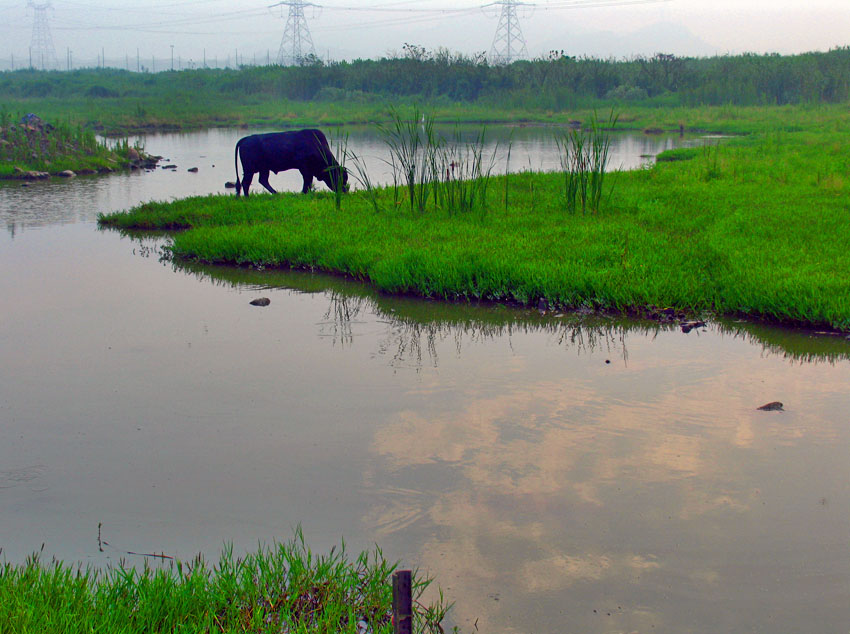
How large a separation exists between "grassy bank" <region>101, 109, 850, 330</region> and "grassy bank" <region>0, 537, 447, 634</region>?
410 centimetres

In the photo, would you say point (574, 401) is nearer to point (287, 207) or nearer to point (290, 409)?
point (290, 409)

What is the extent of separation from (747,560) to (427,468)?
146 centimetres

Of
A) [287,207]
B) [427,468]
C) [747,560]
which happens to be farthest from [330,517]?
[287,207]

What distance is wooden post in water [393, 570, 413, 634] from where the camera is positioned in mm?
2031

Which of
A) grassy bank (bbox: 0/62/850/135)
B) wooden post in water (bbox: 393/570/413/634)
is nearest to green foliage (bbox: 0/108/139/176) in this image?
grassy bank (bbox: 0/62/850/135)

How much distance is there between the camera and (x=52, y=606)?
8.79ft

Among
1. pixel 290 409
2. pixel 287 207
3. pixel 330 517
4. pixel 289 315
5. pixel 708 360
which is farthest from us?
pixel 287 207

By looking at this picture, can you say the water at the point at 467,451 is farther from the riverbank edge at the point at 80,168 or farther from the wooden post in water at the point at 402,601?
the riverbank edge at the point at 80,168

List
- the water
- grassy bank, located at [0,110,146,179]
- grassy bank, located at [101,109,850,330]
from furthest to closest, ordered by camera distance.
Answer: grassy bank, located at [0,110,146,179] < grassy bank, located at [101,109,850,330] < the water

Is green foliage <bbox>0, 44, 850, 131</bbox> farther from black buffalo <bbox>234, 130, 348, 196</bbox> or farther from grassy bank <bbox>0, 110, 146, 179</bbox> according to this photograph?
black buffalo <bbox>234, 130, 348, 196</bbox>

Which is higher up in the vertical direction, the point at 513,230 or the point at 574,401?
the point at 513,230

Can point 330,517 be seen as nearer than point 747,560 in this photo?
No

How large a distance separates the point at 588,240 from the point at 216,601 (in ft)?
19.6

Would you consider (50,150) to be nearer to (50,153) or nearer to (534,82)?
(50,153)
